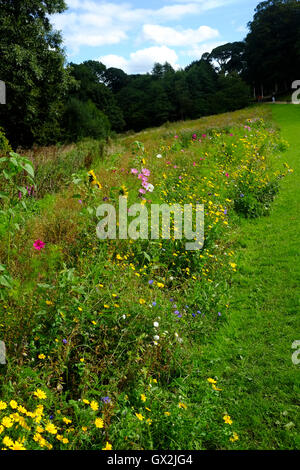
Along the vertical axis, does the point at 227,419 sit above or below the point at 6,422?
below

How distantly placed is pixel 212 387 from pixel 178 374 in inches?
10.9

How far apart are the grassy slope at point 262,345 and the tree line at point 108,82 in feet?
52.4

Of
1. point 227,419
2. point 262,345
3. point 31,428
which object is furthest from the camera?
point 262,345

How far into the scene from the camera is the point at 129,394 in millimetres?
2283

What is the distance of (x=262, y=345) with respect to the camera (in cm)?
298

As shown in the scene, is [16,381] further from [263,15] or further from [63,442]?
[263,15]

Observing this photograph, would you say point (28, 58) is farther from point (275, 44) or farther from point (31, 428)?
point (275, 44)

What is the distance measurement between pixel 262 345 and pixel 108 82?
2860 inches

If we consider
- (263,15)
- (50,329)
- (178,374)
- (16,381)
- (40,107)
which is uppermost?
(263,15)

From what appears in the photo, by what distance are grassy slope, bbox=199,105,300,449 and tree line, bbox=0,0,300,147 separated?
52.4 ft

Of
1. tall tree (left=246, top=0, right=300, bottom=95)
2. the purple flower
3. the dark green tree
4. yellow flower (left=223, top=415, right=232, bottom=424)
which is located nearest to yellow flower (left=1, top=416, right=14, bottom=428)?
the purple flower

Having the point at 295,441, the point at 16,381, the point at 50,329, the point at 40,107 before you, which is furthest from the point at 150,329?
the point at 40,107

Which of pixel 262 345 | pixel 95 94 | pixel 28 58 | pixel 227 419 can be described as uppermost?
pixel 95 94

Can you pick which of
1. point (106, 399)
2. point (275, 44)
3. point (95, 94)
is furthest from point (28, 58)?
point (275, 44)
